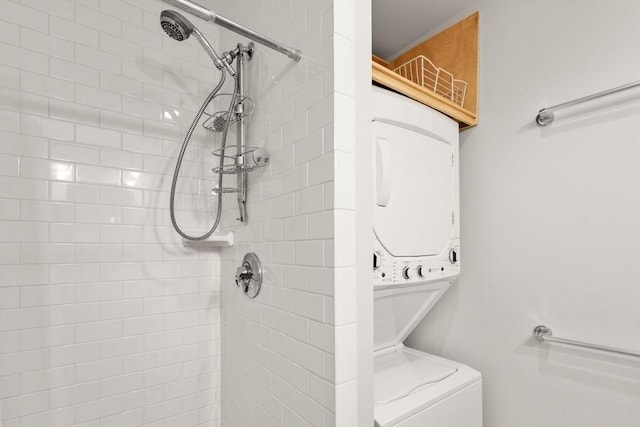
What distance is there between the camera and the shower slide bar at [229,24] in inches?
31.9

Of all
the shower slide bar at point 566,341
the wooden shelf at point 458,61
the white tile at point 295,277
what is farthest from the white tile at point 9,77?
the shower slide bar at point 566,341

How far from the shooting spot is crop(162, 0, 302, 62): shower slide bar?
0.81 m

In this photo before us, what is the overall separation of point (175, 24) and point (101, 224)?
78 cm

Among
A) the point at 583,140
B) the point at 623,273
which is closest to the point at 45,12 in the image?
the point at 583,140

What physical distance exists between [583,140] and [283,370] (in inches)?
57.0

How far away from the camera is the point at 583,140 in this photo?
50.6 inches

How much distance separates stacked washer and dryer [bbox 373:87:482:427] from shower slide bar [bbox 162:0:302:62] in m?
0.38

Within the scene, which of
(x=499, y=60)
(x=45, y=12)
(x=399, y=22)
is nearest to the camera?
(x=45, y=12)

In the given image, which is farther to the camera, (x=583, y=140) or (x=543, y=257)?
(x=543, y=257)

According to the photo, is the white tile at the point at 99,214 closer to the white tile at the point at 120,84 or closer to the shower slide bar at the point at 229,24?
the white tile at the point at 120,84

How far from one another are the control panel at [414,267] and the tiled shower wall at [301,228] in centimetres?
37

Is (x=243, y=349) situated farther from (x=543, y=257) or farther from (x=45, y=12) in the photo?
(x=45, y=12)

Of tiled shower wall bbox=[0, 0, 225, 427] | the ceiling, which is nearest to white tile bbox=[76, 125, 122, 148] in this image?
tiled shower wall bbox=[0, 0, 225, 427]

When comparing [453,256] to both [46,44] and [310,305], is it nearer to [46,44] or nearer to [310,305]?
[310,305]
